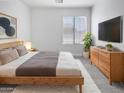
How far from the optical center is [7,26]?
18.9ft

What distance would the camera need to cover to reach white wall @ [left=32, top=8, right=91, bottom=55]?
31.4ft

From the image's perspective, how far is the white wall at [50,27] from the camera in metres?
9.56

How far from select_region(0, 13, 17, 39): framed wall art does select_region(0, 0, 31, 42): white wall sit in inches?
6.7

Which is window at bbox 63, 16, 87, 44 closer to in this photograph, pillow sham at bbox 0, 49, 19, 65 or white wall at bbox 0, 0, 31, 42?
white wall at bbox 0, 0, 31, 42

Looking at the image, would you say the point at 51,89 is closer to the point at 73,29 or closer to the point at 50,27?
the point at 50,27

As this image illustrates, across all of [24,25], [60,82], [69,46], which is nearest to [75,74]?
[60,82]

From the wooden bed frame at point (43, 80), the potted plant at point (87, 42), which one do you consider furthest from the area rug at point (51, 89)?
the potted plant at point (87, 42)

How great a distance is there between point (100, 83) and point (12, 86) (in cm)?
213

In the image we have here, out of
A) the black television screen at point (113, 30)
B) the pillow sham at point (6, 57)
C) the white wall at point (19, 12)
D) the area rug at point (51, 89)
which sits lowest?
the area rug at point (51, 89)

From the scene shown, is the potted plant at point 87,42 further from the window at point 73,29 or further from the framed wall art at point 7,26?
the framed wall art at point 7,26

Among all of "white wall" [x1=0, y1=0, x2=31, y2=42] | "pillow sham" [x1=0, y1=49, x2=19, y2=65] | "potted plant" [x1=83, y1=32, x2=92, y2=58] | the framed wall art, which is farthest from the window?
"pillow sham" [x1=0, y1=49, x2=19, y2=65]

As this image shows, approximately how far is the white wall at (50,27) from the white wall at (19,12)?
A: 517 millimetres

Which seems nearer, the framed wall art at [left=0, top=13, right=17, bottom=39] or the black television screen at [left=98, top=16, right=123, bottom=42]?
the black television screen at [left=98, top=16, right=123, bottom=42]

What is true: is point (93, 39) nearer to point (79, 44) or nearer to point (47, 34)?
point (79, 44)
